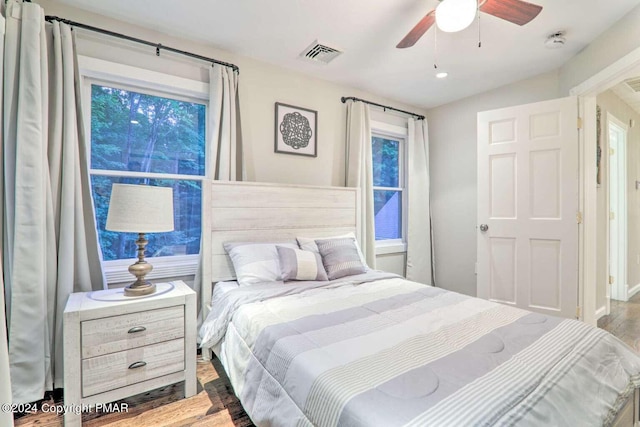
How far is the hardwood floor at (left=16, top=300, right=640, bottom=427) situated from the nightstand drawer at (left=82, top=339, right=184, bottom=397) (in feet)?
0.60

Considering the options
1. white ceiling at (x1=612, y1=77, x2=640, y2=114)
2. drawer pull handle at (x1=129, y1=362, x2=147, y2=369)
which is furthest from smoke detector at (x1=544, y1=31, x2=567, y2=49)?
drawer pull handle at (x1=129, y1=362, x2=147, y2=369)

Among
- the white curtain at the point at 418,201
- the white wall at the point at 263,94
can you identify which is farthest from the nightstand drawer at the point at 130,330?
the white curtain at the point at 418,201

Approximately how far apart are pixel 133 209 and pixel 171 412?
3.91ft

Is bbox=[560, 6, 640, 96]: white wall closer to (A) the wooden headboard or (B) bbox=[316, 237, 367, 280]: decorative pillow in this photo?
(A) the wooden headboard

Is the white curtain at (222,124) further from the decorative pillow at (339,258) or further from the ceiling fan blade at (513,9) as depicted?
the ceiling fan blade at (513,9)

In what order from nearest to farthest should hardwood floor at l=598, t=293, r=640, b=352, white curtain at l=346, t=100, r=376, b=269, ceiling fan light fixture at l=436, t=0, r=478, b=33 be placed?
ceiling fan light fixture at l=436, t=0, r=478, b=33, hardwood floor at l=598, t=293, r=640, b=352, white curtain at l=346, t=100, r=376, b=269

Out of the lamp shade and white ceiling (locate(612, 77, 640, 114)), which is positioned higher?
white ceiling (locate(612, 77, 640, 114))

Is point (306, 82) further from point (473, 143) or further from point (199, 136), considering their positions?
point (473, 143)

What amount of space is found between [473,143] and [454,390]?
334cm

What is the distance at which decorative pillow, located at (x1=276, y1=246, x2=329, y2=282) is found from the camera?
226 centimetres

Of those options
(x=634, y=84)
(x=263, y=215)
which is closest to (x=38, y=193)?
(x=263, y=215)

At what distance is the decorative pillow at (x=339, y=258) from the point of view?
2465mm

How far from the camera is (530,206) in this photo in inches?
116

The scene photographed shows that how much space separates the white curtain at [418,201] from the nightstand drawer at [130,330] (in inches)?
112
